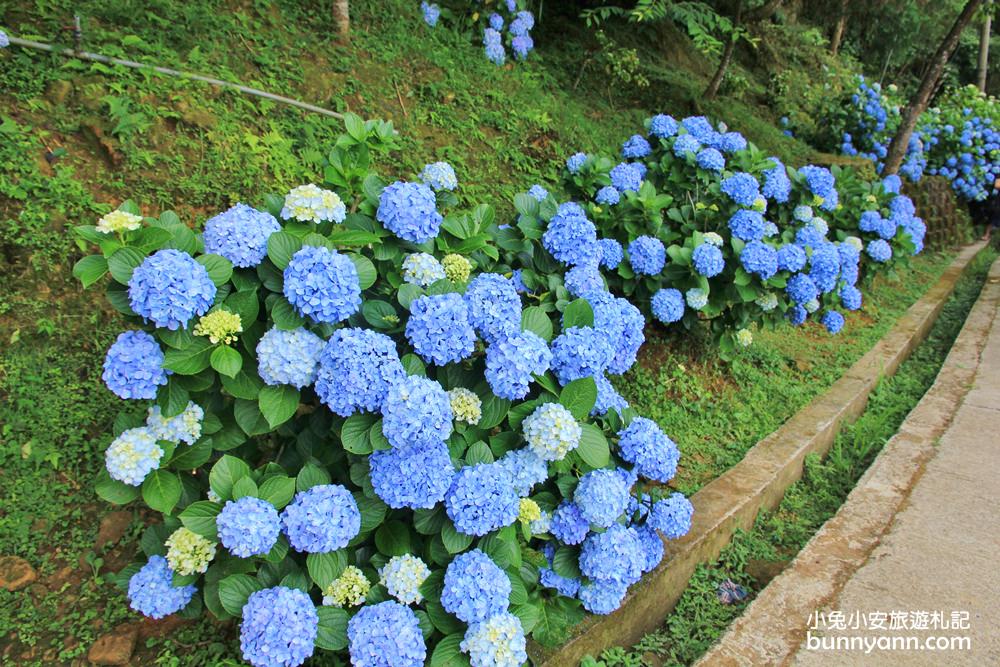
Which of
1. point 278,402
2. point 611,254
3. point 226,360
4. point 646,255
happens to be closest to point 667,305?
point 646,255

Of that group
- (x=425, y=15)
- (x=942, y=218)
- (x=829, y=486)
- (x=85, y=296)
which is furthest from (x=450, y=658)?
(x=942, y=218)

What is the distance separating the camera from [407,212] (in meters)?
1.73

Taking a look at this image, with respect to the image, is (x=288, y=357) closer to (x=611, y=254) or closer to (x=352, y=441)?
(x=352, y=441)

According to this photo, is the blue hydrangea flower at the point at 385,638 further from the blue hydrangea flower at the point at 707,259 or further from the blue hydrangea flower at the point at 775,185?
the blue hydrangea flower at the point at 775,185

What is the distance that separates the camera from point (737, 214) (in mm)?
3062

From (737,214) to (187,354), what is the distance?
2488 millimetres

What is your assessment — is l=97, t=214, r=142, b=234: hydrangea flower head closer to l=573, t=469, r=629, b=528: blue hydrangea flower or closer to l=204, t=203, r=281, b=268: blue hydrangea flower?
l=204, t=203, r=281, b=268: blue hydrangea flower

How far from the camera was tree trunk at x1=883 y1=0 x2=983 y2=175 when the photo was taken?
5.49 m

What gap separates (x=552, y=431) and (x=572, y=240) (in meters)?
0.91

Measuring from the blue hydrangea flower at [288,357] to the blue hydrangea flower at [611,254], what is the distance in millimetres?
1543

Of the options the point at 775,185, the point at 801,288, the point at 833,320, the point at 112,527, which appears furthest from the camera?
the point at 833,320

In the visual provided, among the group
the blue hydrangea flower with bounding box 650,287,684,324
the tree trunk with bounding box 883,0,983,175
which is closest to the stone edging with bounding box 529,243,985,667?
the blue hydrangea flower with bounding box 650,287,684,324

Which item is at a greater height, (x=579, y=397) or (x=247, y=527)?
(x=579, y=397)

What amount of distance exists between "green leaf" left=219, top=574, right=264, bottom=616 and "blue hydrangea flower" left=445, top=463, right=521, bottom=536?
1.59 ft
